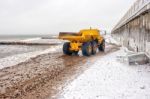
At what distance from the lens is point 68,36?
61.2 feet

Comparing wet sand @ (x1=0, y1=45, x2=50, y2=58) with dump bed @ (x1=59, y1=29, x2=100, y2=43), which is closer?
dump bed @ (x1=59, y1=29, x2=100, y2=43)

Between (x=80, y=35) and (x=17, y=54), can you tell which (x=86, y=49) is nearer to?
(x=80, y=35)

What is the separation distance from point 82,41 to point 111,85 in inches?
406

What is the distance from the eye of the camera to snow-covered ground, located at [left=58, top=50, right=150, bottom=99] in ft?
25.3

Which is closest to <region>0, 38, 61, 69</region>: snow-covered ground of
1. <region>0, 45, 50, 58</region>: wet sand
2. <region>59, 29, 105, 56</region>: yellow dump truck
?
<region>0, 45, 50, 58</region>: wet sand

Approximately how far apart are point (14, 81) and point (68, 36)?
8.06 m

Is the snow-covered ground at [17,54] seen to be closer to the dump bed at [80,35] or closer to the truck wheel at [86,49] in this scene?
the dump bed at [80,35]

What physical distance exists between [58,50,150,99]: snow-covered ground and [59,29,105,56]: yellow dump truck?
23.7ft

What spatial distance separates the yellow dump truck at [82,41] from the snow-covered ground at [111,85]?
23.7 ft

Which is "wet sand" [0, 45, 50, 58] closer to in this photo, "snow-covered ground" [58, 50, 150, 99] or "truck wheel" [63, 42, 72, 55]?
"truck wheel" [63, 42, 72, 55]

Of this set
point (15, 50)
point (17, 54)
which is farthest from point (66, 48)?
point (15, 50)

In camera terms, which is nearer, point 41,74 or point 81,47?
point 41,74

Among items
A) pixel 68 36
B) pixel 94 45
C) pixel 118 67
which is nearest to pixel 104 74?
pixel 118 67

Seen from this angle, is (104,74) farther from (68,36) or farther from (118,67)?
(68,36)
